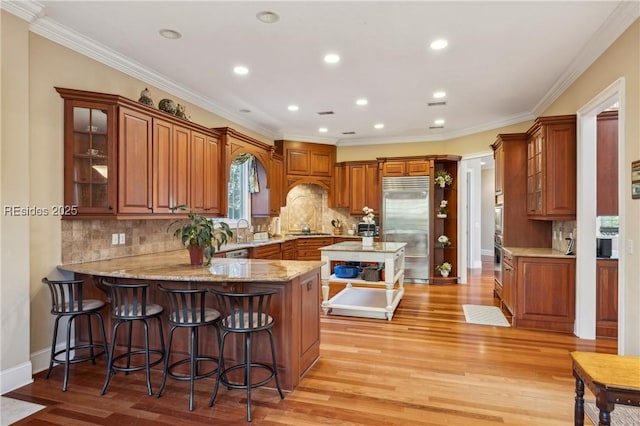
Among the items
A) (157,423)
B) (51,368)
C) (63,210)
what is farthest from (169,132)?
(157,423)

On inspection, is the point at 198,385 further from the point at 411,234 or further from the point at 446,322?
the point at 411,234

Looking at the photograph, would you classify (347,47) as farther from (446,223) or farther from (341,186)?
(446,223)

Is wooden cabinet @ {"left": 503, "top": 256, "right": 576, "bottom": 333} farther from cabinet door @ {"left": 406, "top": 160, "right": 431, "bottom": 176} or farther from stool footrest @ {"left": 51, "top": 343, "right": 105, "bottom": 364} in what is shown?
stool footrest @ {"left": 51, "top": 343, "right": 105, "bottom": 364}

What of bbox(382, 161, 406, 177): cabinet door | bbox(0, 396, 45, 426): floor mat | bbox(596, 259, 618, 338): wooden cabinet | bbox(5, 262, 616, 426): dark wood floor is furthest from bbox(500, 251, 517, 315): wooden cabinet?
bbox(0, 396, 45, 426): floor mat

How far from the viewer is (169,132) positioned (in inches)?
169

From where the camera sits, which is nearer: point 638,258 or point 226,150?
point 638,258

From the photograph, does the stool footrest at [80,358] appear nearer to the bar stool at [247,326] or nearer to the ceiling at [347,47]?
the bar stool at [247,326]

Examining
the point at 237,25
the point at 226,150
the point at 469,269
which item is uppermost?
the point at 237,25

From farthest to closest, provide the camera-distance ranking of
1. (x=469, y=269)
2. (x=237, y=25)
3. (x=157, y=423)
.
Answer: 1. (x=469, y=269)
2. (x=237, y=25)
3. (x=157, y=423)

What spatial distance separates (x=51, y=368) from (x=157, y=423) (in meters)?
1.36

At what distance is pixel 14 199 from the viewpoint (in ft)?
9.78

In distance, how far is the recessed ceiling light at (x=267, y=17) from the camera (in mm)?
3076

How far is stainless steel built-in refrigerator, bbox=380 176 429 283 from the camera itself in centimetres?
744

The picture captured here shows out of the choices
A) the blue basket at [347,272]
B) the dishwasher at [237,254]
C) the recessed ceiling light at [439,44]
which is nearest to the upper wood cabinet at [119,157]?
the dishwasher at [237,254]
